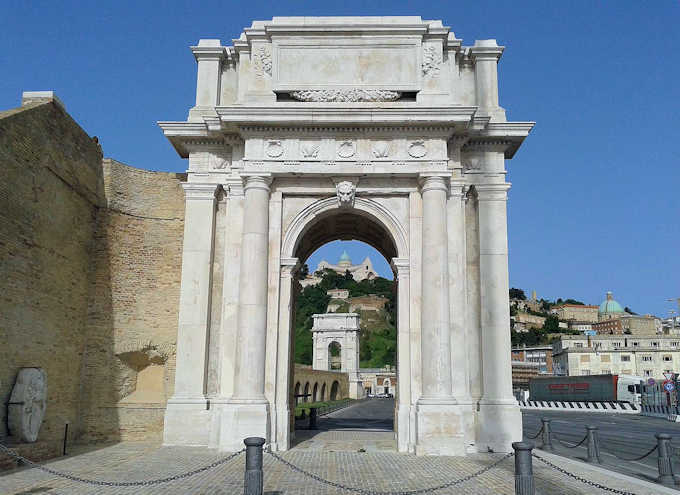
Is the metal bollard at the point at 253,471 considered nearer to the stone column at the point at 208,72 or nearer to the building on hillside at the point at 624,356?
the stone column at the point at 208,72

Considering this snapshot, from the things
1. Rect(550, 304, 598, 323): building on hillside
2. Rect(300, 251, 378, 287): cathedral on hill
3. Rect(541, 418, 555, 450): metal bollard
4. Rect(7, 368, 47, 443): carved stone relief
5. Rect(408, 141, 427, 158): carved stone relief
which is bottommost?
Rect(541, 418, 555, 450): metal bollard

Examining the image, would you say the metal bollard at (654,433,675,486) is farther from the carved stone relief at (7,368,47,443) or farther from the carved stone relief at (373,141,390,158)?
the carved stone relief at (7,368,47,443)

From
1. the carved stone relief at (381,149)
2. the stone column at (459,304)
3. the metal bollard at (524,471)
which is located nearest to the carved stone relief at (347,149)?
the carved stone relief at (381,149)

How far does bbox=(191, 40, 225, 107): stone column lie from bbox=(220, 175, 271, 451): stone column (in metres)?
3.38

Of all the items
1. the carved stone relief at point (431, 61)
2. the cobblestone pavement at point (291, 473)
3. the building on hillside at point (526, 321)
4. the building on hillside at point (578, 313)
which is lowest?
the cobblestone pavement at point (291, 473)

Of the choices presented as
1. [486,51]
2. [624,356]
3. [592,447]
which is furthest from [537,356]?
[592,447]

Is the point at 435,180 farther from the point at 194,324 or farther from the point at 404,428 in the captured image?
the point at 194,324

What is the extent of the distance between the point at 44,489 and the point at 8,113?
8828 millimetres

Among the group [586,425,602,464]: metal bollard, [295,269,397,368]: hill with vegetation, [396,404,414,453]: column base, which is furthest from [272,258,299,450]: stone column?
[295,269,397,368]: hill with vegetation

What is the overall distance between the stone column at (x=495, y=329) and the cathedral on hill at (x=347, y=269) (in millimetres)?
146123

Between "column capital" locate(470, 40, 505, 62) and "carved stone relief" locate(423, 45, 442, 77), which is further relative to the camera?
"column capital" locate(470, 40, 505, 62)

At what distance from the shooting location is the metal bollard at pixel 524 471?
31.0 feet

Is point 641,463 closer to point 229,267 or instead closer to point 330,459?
point 330,459

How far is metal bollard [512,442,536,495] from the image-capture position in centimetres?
945
